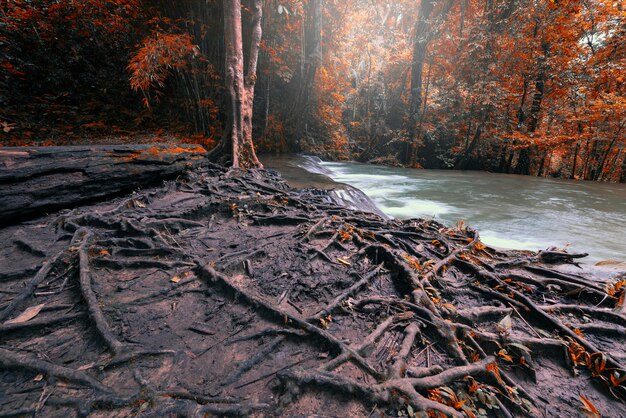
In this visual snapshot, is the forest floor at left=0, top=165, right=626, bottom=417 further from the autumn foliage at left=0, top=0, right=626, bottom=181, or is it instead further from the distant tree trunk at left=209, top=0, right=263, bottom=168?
the autumn foliage at left=0, top=0, right=626, bottom=181

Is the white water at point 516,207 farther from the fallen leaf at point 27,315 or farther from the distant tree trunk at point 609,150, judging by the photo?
the fallen leaf at point 27,315

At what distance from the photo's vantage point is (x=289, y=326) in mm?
2178

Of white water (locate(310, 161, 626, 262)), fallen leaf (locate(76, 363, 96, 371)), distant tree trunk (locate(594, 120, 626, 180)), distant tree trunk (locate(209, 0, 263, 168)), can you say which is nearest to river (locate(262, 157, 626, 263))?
white water (locate(310, 161, 626, 262))

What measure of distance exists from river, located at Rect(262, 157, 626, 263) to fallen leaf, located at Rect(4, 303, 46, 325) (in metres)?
6.65

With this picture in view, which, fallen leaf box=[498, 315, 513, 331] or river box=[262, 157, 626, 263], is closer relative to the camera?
fallen leaf box=[498, 315, 513, 331]

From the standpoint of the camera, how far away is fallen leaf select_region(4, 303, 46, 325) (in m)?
1.91

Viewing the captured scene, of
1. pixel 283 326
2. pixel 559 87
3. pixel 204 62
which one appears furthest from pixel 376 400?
pixel 559 87

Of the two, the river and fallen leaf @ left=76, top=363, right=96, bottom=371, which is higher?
the river

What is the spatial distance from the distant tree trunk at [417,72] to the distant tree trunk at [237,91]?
1087cm

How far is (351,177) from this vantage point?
1220 cm

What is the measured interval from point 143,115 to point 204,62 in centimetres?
332

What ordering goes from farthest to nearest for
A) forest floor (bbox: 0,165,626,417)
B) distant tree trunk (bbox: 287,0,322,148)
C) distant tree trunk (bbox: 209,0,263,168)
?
distant tree trunk (bbox: 287,0,322,148) → distant tree trunk (bbox: 209,0,263,168) → forest floor (bbox: 0,165,626,417)

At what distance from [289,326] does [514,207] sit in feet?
28.8

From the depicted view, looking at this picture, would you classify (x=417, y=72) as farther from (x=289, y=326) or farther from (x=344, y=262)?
(x=289, y=326)
